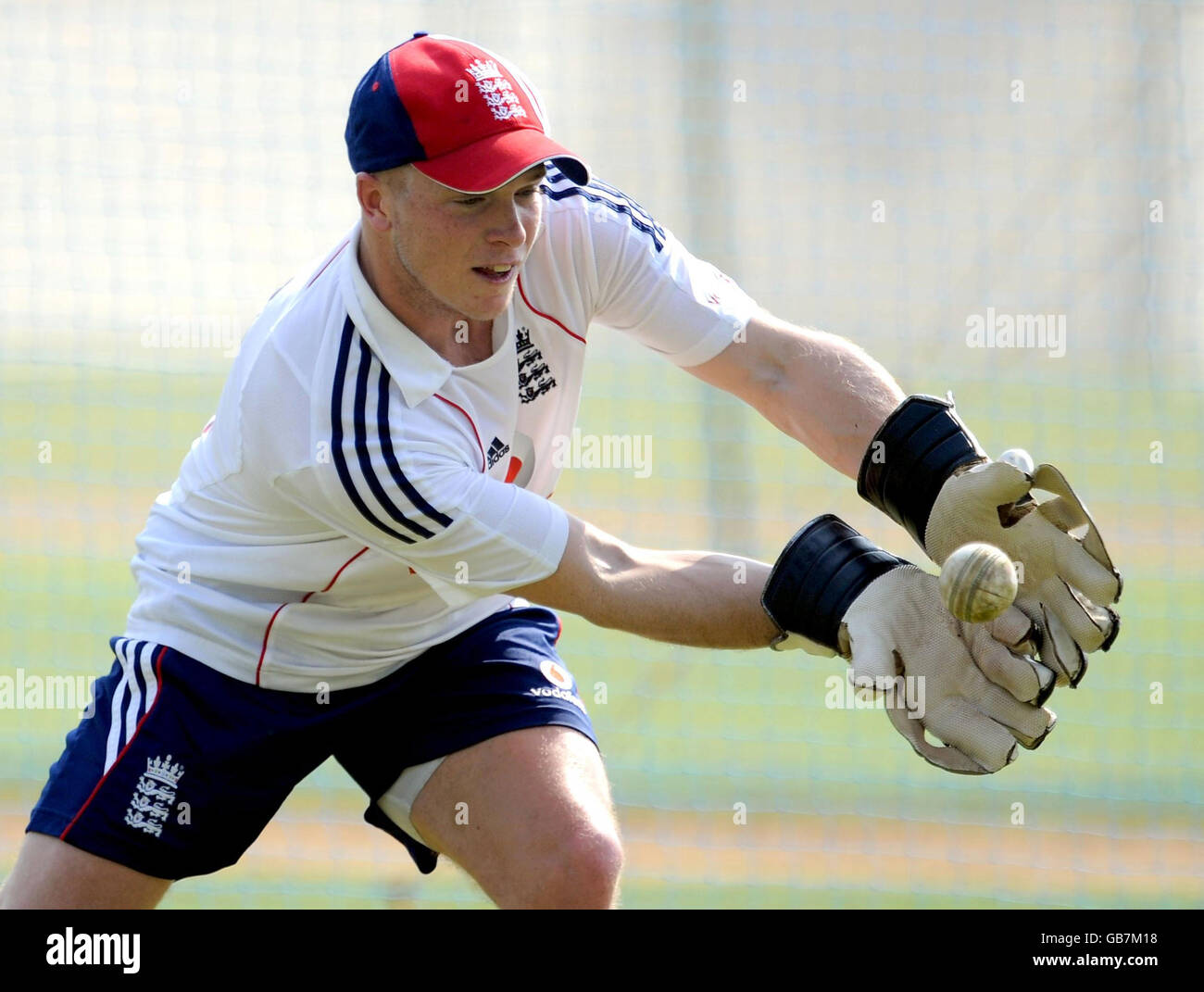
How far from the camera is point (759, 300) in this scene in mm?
5531

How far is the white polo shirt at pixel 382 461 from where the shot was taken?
2260 mm

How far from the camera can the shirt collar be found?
2.31 meters

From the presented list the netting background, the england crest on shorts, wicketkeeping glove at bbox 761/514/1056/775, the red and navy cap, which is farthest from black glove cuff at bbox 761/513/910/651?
the netting background

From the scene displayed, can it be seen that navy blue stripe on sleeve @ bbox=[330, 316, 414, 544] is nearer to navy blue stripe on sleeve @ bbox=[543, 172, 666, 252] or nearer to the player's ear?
the player's ear

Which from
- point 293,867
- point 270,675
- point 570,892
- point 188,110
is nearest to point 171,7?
point 188,110

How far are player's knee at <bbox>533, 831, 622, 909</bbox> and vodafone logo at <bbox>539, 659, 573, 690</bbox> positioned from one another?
36 cm

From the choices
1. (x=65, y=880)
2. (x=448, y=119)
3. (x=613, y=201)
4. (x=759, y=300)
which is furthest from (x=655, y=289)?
(x=759, y=300)

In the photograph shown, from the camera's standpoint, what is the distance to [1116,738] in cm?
522

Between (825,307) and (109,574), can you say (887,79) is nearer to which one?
(825,307)

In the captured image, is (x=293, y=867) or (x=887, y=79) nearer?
(x=293, y=867)

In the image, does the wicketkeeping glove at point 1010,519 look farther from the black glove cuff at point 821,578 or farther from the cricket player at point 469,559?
the black glove cuff at point 821,578

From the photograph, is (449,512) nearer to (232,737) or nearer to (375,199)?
(375,199)

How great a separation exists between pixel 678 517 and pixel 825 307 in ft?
3.21

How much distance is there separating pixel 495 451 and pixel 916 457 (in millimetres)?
705
